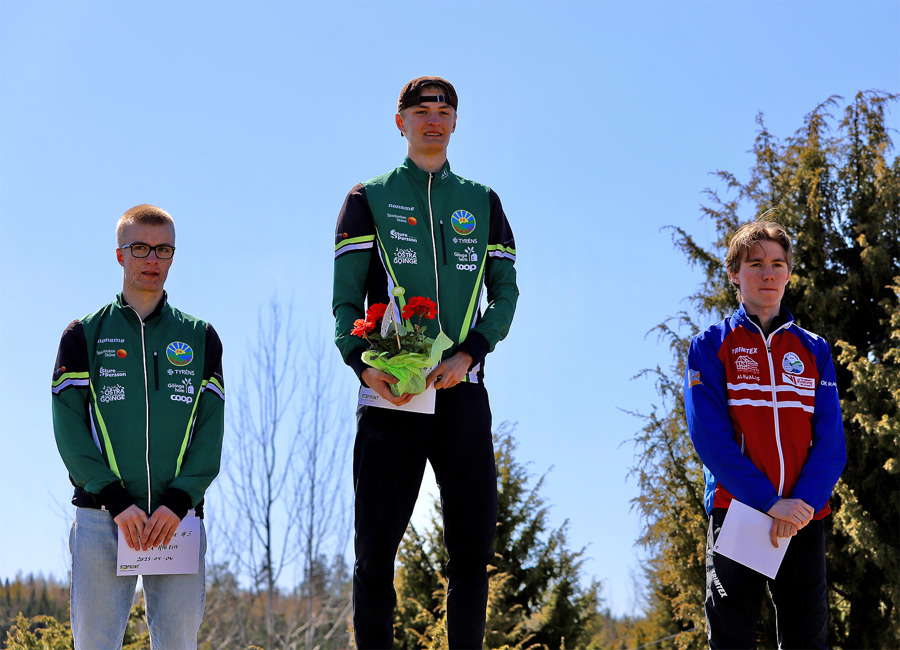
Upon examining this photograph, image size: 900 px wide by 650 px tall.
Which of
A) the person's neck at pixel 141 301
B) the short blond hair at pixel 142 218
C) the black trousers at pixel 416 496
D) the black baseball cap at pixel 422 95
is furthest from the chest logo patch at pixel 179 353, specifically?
the black baseball cap at pixel 422 95

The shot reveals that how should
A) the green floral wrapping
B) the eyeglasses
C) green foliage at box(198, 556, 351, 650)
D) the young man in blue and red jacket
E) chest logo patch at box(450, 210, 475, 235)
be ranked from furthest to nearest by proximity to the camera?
green foliage at box(198, 556, 351, 650), the eyeglasses, chest logo patch at box(450, 210, 475, 235), the young man in blue and red jacket, the green floral wrapping

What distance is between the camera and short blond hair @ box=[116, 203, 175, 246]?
3.79 m

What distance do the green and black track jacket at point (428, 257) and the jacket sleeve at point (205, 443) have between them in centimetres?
73

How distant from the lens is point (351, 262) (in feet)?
11.6

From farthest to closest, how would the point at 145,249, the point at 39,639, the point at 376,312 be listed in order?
1. the point at 39,639
2. the point at 145,249
3. the point at 376,312

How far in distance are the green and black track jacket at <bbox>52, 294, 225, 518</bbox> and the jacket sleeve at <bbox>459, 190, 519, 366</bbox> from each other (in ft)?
3.97

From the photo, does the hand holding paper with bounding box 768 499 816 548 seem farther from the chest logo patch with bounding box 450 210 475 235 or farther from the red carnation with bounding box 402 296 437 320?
the chest logo patch with bounding box 450 210 475 235

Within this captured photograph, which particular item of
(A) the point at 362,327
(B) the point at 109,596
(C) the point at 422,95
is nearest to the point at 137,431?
(B) the point at 109,596

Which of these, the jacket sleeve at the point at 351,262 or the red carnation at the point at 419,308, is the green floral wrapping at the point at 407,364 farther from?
the jacket sleeve at the point at 351,262

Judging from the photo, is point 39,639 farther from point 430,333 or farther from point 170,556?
point 430,333

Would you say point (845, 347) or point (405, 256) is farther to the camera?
point (845, 347)

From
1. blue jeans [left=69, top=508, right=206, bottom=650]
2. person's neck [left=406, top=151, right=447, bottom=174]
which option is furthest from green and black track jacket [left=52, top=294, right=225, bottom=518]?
person's neck [left=406, top=151, right=447, bottom=174]

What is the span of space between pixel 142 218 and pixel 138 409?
2.64 ft

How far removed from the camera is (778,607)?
3.47 metres
